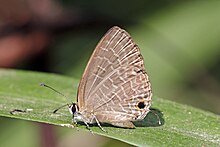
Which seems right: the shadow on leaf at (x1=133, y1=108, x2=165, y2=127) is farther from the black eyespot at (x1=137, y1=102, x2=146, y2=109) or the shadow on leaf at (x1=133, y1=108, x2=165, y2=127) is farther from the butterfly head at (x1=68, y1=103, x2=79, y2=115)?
the butterfly head at (x1=68, y1=103, x2=79, y2=115)

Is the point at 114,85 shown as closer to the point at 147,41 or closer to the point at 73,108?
the point at 73,108

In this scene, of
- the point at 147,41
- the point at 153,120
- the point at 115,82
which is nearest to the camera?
the point at 153,120

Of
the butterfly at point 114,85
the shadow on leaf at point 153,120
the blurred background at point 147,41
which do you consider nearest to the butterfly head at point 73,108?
the butterfly at point 114,85

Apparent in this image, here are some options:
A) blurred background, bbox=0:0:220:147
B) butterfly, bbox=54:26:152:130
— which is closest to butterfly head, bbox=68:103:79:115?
butterfly, bbox=54:26:152:130

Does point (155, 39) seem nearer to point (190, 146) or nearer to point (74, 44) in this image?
point (74, 44)

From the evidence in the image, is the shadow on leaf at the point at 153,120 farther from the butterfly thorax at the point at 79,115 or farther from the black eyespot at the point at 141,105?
the butterfly thorax at the point at 79,115

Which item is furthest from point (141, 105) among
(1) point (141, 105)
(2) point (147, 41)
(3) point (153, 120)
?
(2) point (147, 41)
